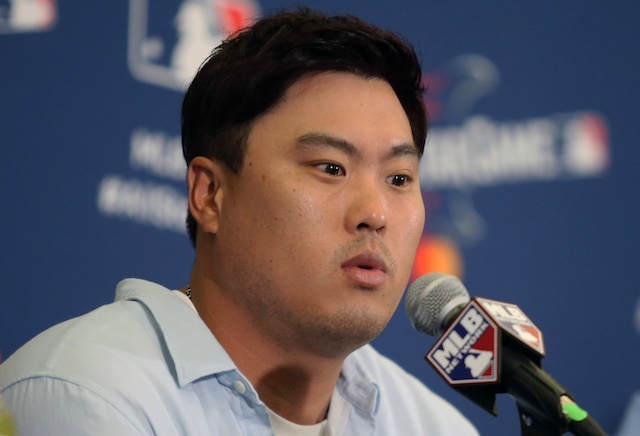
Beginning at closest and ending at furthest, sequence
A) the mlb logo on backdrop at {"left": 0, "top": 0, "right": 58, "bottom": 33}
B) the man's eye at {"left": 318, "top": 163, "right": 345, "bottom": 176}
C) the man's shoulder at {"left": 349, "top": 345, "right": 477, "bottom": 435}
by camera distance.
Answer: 1. the man's eye at {"left": 318, "top": 163, "right": 345, "bottom": 176}
2. the man's shoulder at {"left": 349, "top": 345, "right": 477, "bottom": 435}
3. the mlb logo on backdrop at {"left": 0, "top": 0, "right": 58, "bottom": 33}

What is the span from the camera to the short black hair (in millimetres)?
1687

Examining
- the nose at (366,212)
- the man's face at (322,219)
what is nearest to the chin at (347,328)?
the man's face at (322,219)

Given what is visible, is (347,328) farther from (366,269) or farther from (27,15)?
(27,15)

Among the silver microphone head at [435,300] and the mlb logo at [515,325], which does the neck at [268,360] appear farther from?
the mlb logo at [515,325]

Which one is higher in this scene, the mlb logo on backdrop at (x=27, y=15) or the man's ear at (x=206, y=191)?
the mlb logo on backdrop at (x=27, y=15)

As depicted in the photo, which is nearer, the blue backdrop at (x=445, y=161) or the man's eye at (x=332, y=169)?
the man's eye at (x=332, y=169)

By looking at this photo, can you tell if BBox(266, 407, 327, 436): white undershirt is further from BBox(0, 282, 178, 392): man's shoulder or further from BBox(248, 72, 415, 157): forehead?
BBox(248, 72, 415, 157): forehead

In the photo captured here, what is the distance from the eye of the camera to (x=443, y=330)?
Answer: 1457mm

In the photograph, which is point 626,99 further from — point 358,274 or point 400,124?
point 358,274

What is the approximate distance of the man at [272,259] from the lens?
149 cm

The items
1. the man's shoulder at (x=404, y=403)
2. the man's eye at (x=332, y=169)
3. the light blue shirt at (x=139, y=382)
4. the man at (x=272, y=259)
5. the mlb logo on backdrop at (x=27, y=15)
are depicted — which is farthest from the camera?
the mlb logo on backdrop at (x=27, y=15)

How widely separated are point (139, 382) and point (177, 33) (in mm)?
1196

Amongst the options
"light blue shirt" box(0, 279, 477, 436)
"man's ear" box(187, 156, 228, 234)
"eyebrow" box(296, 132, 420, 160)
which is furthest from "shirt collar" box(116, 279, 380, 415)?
"eyebrow" box(296, 132, 420, 160)

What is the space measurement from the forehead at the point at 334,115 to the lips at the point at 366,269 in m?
0.20
